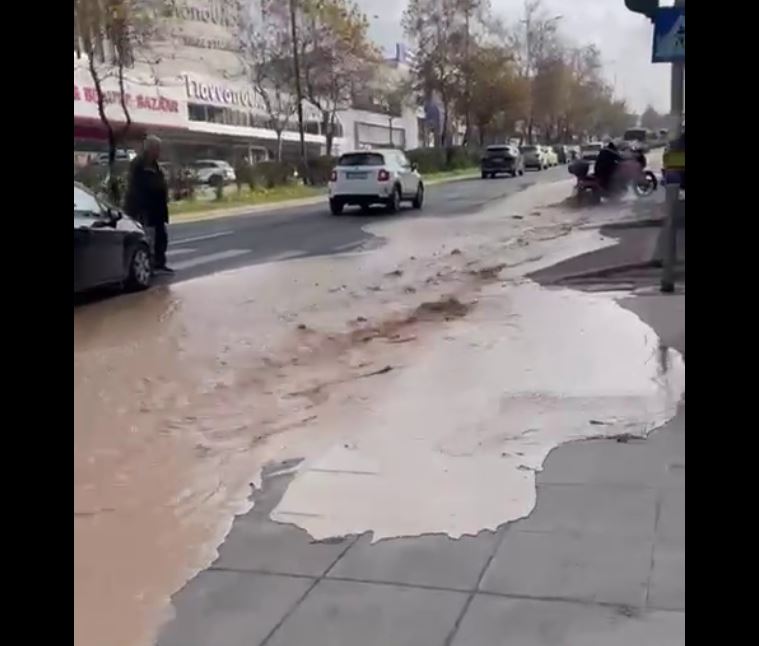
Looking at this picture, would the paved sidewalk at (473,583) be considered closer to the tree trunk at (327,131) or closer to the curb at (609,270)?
the curb at (609,270)

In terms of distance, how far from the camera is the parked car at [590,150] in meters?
18.8

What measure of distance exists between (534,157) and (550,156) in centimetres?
97

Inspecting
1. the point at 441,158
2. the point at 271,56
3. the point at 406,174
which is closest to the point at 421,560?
the point at 271,56

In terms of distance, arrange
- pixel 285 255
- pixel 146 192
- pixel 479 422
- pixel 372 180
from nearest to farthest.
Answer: pixel 479 422 < pixel 146 192 < pixel 285 255 < pixel 372 180

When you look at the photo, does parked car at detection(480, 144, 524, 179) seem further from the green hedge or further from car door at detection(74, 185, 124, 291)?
car door at detection(74, 185, 124, 291)

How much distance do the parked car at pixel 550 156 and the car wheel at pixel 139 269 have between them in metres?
14.4

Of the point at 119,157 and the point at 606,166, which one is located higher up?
the point at 119,157

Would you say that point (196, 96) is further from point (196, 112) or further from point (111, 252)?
point (111, 252)

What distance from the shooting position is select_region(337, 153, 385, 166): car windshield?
55.6 feet

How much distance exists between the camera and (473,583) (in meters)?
3.46

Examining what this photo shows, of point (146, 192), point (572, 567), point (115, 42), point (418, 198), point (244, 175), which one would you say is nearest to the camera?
point (572, 567)

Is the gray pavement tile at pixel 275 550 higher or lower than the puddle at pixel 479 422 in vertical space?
lower

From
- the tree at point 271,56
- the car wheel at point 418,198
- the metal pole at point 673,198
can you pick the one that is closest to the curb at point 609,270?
the metal pole at point 673,198
